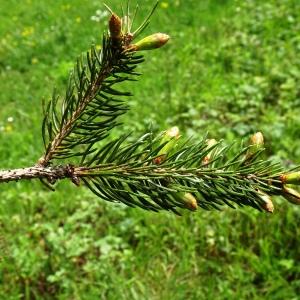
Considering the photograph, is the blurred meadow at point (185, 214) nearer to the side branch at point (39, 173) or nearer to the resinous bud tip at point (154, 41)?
the side branch at point (39, 173)

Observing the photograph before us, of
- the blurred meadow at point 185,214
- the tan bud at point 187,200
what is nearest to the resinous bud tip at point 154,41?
the tan bud at point 187,200

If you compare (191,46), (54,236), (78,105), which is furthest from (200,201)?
(191,46)

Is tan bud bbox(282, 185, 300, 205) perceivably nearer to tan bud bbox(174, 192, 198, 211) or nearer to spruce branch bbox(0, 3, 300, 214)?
spruce branch bbox(0, 3, 300, 214)

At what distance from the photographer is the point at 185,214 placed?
3.12 metres

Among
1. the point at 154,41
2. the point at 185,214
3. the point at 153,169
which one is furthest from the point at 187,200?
the point at 185,214

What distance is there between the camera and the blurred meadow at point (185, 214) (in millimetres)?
2787

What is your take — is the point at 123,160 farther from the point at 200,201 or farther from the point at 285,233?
the point at 285,233

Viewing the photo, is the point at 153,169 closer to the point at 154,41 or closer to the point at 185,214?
the point at 154,41

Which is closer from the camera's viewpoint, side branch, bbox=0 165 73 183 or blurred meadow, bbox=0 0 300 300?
side branch, bbox=0 165 73 183

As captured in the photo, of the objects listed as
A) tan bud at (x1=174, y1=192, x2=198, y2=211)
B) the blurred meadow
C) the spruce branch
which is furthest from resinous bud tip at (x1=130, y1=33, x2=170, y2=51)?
the blurred meadow

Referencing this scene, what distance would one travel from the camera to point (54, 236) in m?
3.11

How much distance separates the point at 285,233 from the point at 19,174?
2.41 metres

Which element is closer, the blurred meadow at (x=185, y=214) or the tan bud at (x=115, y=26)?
the tan bud at (x=115, y=26)

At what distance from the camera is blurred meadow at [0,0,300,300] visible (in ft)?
9.14
